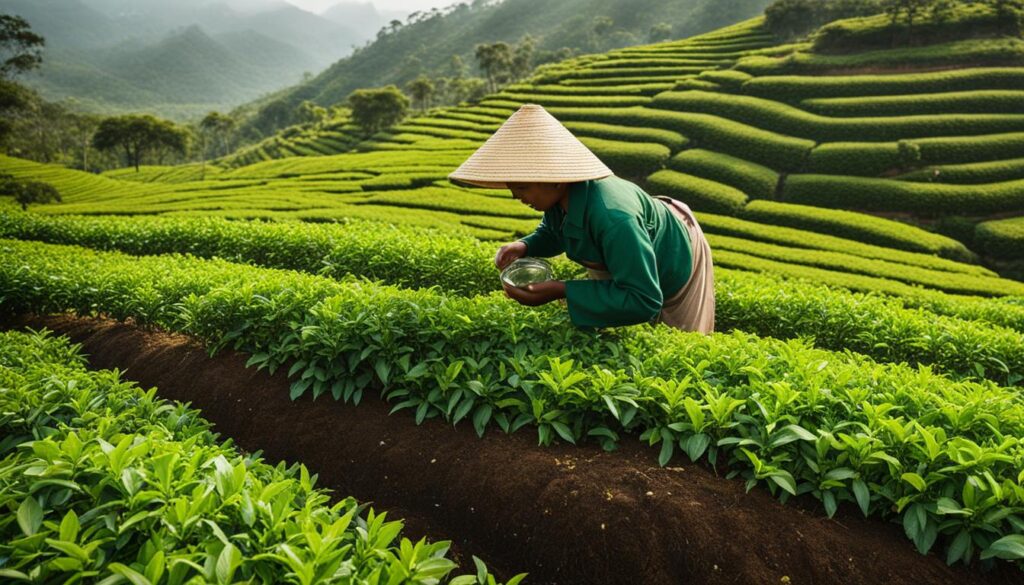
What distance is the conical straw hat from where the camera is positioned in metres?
2.69

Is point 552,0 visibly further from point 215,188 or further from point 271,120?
point 215,188

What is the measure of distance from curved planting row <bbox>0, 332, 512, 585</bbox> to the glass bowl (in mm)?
1485

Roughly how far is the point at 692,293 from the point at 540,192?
1402 mm

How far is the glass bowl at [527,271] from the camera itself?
3.16m

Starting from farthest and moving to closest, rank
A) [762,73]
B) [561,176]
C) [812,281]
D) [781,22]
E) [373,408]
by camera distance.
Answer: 1. [781,22]
2. [762,73]
3. [812,281]
4. [373,408]
5. [561,176]

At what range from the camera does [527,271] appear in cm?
319

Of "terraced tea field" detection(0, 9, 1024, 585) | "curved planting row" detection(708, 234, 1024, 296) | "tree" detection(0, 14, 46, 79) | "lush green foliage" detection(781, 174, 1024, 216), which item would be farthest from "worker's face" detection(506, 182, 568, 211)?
"tree" detection(0, 14, 46, 79)

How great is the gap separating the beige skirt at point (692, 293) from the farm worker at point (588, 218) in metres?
0.23

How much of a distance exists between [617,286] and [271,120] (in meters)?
110

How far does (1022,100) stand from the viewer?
21.0 m

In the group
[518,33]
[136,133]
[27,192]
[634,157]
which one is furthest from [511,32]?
[27,192]

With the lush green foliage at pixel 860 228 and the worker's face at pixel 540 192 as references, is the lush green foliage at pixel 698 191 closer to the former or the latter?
the lush green foliage at pixel 860 228

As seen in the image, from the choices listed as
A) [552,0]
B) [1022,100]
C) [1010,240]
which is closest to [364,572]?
[1010,240]

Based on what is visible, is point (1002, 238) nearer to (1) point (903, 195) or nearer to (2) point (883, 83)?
(1) point (903, 195)
